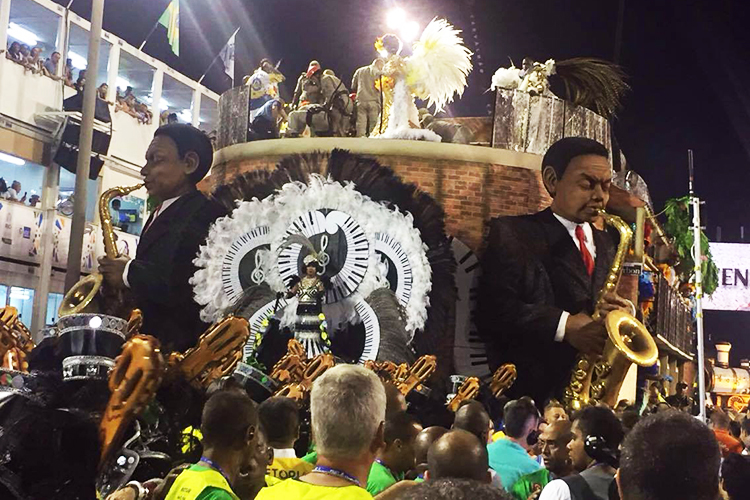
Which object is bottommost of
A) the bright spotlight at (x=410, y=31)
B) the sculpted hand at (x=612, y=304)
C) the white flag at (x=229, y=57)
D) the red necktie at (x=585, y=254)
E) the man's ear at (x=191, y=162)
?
the sculpted hand at (x=612, y=304)

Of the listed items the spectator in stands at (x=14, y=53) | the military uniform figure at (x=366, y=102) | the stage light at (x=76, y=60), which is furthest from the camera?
the stage light at (x=76, y=60)

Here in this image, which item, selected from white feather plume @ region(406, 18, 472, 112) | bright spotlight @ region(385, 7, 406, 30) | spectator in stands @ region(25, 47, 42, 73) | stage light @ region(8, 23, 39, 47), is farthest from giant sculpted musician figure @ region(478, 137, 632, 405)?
stage light @ region(8, 23, 39, 47)

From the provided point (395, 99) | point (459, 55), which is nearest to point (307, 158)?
point (395, 99)

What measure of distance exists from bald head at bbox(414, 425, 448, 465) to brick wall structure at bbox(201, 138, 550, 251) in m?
8.09

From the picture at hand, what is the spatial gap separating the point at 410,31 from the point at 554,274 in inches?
193

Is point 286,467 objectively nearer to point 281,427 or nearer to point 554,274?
point 281,427

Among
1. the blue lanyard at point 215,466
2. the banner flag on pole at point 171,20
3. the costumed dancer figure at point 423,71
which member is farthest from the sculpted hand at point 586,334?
the banner flag on pole at point 171,20

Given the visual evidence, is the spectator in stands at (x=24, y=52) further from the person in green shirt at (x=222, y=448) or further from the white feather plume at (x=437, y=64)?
the person in green shirt at (x=222, y=448)

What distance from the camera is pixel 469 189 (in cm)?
1299

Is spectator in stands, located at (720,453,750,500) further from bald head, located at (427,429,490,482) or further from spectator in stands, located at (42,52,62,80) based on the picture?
spectator in stands, located at (42,52,62,80)

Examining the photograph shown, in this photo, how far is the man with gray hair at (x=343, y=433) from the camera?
3.09 meters

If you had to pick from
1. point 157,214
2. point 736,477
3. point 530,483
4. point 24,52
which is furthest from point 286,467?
point 24,52

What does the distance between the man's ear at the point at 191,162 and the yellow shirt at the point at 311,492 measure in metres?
9.17

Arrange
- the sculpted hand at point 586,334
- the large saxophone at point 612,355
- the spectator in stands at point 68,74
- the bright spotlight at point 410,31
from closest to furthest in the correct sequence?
the large saxophone at point 612,355, the sculpted hand at point 586,334, the bright spotlight at point 410,31, the spectator in stands at point 68,74
